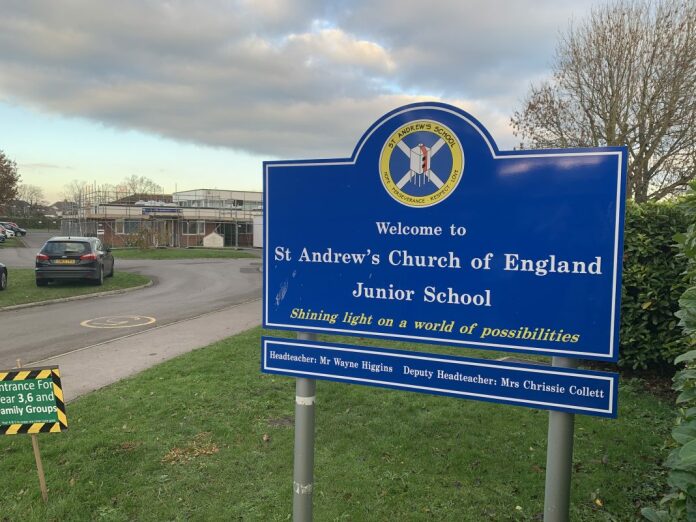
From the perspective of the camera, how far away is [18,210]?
8588 cm

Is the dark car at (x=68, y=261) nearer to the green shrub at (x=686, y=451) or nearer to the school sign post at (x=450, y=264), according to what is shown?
the school sign post at (x=450, y=264)

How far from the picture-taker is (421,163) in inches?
91.4

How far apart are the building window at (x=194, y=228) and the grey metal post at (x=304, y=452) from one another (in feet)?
159

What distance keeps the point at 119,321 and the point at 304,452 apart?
9549 millimetres

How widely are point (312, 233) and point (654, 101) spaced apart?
17.6 m

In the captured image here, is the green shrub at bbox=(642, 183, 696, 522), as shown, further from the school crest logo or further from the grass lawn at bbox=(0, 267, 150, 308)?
the grass lawn at bbox=(0, 267, 150, 308)

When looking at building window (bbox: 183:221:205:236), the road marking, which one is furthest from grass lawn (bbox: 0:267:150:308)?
building window (bbox: 183:221:205:236)

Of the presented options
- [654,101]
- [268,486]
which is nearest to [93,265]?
[268,486]

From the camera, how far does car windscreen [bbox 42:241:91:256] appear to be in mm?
15812

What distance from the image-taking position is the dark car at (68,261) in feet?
51.0

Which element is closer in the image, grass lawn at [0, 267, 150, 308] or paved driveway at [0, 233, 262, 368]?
paved driveway at [0, 233, 262, 368]

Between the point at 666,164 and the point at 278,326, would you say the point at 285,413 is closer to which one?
the point at 278,326

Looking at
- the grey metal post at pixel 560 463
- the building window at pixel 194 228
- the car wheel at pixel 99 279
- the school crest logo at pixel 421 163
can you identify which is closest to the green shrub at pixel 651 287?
the grey metal post at pixel 560 463

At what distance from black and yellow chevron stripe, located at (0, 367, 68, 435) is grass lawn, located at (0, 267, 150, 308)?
10970mm
